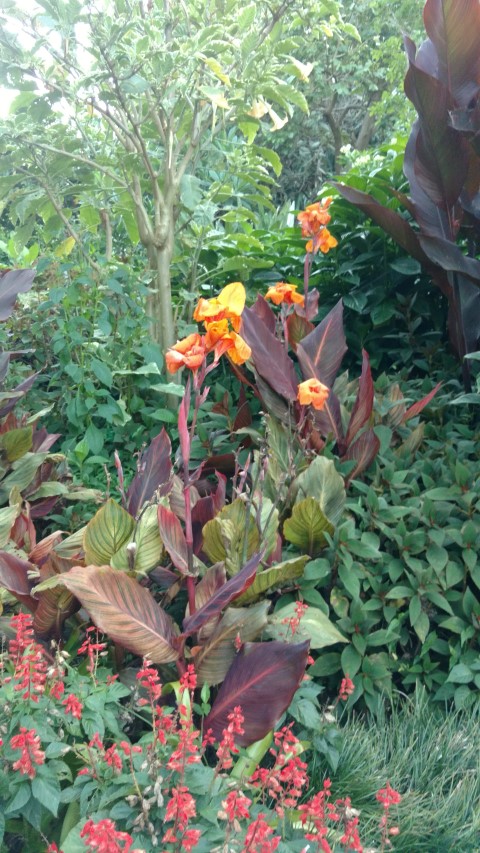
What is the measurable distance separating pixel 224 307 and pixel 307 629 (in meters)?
0.91

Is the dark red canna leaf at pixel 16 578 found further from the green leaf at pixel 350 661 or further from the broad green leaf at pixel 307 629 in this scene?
the green leaf at pixel 350 661

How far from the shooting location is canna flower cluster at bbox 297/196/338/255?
9.46ft

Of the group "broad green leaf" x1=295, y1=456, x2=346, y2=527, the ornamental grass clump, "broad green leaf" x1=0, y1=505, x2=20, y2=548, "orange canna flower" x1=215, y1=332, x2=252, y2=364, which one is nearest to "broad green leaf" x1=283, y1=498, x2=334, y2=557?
"broad green leaf" x1=295, y1=456, x2=346, y2=527

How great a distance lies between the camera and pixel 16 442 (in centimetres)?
283

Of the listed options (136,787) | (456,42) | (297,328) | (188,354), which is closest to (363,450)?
(297,328)

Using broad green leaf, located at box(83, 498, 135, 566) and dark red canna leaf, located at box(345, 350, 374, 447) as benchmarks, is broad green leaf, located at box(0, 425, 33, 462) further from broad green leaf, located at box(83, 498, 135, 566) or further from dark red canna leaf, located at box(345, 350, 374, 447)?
dark red canna leaf, located at box(345, 350, 374, 447)

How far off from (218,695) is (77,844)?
588 millimetres

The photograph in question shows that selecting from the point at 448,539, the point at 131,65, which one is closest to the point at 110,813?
the point at 448,539

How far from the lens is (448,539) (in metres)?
2.50

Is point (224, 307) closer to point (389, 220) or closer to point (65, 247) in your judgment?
point (389, 220)

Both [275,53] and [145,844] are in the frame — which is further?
[275,53]

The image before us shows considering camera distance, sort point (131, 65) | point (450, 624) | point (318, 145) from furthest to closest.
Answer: point (318, 145) < point (131, 65) < point (450, 624)

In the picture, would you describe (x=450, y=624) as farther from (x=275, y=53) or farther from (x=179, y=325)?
(x=275, y=53)

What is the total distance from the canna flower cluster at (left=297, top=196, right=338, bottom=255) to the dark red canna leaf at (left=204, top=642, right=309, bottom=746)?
64.4 inches
